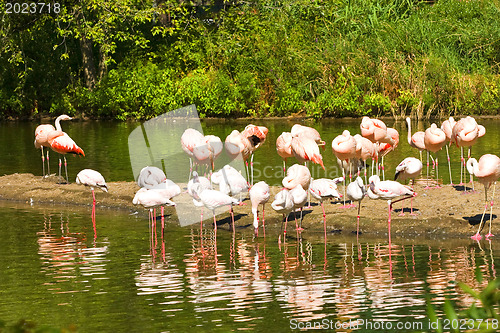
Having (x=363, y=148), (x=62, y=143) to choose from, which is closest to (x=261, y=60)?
(x=62, y=143)

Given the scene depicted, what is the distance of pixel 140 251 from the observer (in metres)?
9.83

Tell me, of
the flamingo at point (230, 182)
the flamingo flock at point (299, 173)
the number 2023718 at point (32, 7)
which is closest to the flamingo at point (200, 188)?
the flamingo flock at point (299, 173)

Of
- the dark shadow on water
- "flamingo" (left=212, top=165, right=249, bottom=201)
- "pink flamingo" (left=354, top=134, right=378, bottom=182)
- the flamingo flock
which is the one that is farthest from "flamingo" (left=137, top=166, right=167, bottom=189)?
the dark shadow on water

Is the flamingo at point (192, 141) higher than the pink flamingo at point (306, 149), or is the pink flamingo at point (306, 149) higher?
the flamingo at point (192, 141)

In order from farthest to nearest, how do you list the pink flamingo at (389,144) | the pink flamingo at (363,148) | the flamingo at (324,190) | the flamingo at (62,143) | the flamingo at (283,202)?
the flamingo at (62,143) < the pink flamingo at (389,144) < the pink flamingo at (363,148) < the flamingo at (324,190) < the flamingo at (283,202)

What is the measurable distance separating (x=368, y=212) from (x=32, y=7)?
1892cm

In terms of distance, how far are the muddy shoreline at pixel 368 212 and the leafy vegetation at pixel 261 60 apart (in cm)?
1137

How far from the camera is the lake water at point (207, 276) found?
22.8 ft

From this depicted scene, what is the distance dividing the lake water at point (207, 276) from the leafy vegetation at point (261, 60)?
1397 cm

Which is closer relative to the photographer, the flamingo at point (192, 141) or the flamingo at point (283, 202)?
the flamingo at point (283, 202)

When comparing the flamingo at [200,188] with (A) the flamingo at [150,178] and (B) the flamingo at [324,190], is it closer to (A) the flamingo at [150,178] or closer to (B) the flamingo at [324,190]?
(A) the flamingo at [150,178]

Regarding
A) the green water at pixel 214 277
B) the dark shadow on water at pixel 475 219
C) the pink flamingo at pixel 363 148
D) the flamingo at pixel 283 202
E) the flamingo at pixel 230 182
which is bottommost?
the green water at pixel 214 277

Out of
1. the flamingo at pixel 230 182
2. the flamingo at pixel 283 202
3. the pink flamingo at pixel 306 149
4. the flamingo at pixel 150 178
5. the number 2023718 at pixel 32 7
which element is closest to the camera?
the flamingo at pixel 283 202

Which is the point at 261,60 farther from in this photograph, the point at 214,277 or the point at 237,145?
the point at 214,277
